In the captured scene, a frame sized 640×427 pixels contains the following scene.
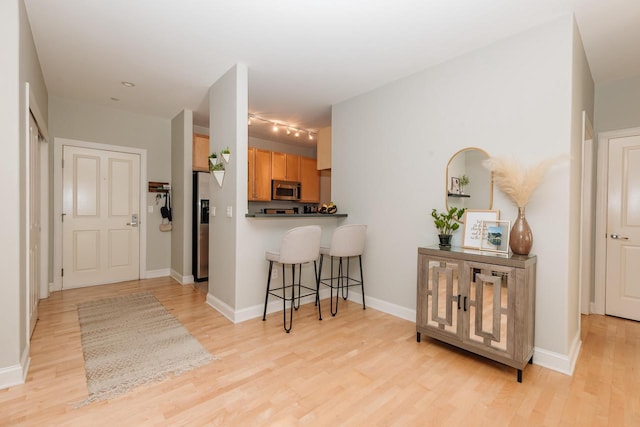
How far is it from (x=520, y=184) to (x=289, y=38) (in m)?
2.17

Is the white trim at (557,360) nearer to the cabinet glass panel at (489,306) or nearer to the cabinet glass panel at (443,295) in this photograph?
the cabinet glass panel at (489,306)

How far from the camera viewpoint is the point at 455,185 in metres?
2.80

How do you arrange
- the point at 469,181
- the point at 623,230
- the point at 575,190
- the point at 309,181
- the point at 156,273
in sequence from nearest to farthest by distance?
the point at 575,190 < the point at 469,181 < the point at 623,230 < the point at 156,273 < the point at 309,181

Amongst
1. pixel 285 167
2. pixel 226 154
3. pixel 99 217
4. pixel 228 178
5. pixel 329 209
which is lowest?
pixel 99 217

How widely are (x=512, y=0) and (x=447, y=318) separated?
2.31 metres

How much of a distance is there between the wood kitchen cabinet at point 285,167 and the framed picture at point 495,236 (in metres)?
3.92

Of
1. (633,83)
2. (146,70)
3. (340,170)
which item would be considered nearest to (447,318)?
(340,170)

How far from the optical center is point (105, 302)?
3.66 m

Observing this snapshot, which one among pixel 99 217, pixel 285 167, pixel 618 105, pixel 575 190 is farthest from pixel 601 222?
pixel 99 217

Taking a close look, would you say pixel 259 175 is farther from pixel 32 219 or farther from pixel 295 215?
pixel 32 219

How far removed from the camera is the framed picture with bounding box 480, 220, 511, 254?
2374mm

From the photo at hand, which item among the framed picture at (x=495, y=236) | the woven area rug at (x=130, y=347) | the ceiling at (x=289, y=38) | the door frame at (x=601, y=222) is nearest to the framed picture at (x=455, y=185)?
the framed picture at (x=495, y=236)

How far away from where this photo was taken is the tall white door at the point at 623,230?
3178 mm

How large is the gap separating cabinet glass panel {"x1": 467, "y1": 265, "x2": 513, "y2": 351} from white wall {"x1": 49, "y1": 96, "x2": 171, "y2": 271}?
4.59 m
